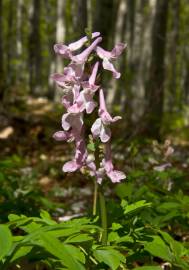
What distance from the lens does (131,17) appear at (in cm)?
2069

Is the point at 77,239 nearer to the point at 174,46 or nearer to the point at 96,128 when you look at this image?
the point at 96,128

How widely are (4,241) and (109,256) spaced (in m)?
0.45

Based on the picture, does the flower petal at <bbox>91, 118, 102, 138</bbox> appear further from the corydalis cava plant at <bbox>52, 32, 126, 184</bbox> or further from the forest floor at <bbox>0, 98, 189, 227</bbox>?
the forest floor at <bbox>0, 98, 189, 227</bbox>

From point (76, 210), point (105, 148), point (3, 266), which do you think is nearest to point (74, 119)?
point (105, 148)

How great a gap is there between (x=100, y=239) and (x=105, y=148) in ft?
1.45

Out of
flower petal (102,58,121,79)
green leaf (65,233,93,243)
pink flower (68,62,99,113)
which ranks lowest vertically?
green leaf (65,233,93,243)

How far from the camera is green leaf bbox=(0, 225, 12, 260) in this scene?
1629mm

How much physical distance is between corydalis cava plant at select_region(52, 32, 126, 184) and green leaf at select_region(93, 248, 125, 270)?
435mm

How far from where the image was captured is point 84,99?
87.3 inches

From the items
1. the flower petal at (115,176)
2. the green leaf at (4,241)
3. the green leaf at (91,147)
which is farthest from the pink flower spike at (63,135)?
the green leaf at (4,241)

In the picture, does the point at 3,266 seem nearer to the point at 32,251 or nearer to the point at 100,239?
the point at 32,251

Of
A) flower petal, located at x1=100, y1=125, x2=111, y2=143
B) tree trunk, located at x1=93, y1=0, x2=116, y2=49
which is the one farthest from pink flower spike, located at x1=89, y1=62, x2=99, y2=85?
tree trunk, located at x1=93, y1=0, x2=116, y2=49

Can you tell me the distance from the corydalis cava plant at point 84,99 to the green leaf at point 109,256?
435 mm

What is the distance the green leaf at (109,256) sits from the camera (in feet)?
6.10
